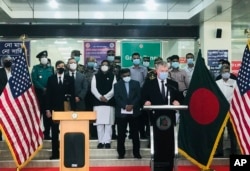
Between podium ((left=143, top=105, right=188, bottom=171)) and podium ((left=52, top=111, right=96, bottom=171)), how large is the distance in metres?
0.81

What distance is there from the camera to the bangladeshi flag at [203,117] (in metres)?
6.78

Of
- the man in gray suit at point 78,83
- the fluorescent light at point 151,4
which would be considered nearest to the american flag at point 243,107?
the man in gray suit at point 78,83

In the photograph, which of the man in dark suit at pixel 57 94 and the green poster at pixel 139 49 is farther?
the green poster at pixel 139 49

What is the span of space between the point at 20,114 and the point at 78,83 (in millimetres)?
1287

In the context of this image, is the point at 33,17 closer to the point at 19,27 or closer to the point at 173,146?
the point at 19,27

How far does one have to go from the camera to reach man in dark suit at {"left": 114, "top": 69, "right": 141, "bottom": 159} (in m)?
7.05

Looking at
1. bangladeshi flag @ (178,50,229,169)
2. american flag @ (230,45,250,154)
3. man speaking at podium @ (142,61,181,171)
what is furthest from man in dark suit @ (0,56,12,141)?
american flag @ (230,45,250,154)

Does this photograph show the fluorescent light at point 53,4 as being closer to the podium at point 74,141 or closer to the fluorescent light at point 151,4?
the fluorescent light at point 151,4

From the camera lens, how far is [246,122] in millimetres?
6078

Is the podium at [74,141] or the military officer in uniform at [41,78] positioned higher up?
the military officer in uniform at [41,78]

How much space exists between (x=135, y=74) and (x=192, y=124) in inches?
58.2

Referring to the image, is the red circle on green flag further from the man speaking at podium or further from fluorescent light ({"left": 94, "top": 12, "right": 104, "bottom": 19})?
fluorescent light ({"left": 94, "top": 12, "right": 104, "bottom": 19})

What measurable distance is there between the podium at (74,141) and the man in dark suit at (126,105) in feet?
5.86

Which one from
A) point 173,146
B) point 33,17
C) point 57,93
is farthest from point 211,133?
point 33,17
